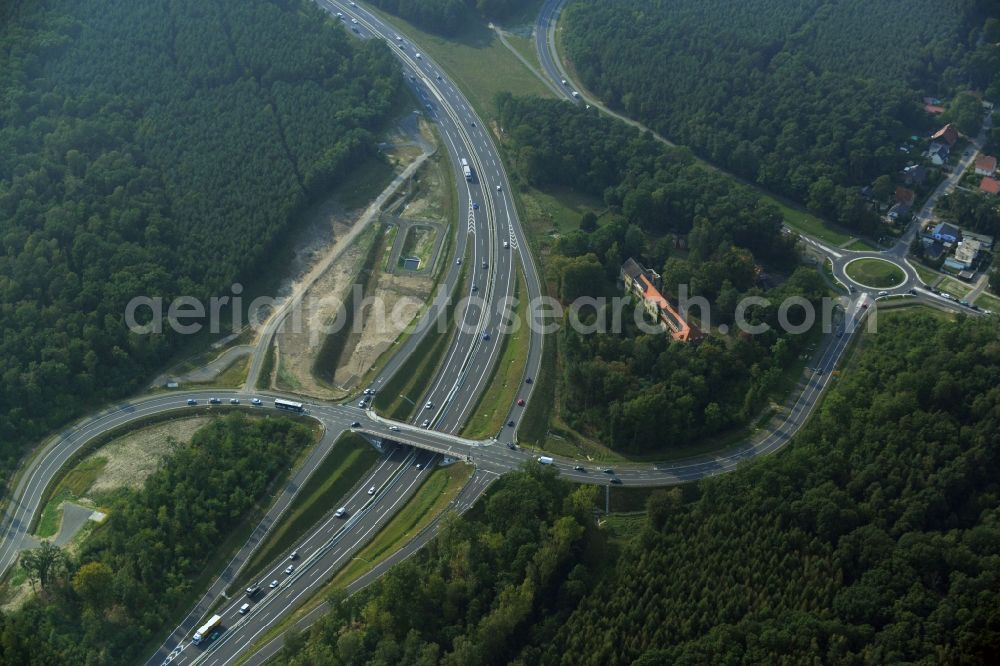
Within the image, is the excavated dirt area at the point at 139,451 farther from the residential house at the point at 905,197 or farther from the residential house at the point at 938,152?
the residential house at the point at 938,152

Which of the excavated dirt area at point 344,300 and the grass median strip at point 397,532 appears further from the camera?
the excavated dirt area at point 344,300

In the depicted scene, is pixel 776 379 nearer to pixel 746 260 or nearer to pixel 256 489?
pixel 746 260

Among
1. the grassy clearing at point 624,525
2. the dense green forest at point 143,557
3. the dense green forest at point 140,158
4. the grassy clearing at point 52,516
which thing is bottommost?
the grassy clearing at point 624,525

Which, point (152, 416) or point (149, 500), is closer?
point (149, 500)

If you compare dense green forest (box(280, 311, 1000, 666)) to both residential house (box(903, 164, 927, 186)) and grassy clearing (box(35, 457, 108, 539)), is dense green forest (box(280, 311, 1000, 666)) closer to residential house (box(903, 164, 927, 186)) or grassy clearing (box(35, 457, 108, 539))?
grassy clearing (box(35, 457, 108, 539))

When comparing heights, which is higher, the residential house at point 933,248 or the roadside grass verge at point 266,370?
the roadside grass verge at point 266,370

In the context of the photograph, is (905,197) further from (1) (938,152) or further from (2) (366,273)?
(2) (366,273)

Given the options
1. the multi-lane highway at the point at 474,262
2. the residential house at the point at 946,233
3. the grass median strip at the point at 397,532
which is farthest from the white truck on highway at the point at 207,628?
the residential house at the point at 946,233

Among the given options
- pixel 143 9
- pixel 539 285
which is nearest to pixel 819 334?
pixel 539 285
